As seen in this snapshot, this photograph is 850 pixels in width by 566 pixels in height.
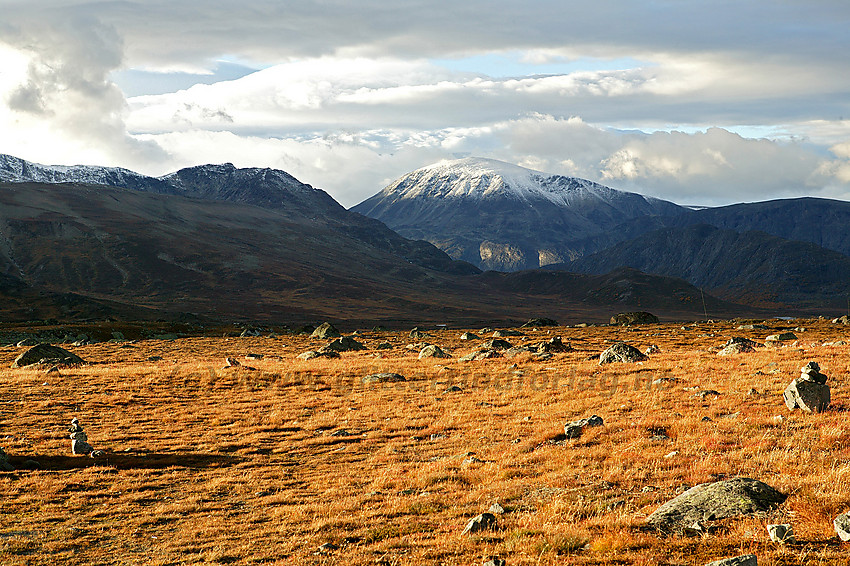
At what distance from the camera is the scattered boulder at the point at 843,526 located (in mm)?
10281

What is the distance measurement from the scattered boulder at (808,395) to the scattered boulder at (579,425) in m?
6.93

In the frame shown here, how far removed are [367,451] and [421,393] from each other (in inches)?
468

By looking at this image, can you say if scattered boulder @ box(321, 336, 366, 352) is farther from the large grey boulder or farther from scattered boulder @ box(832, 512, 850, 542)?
scattered boulder @ box(832, 512, 850, 542)

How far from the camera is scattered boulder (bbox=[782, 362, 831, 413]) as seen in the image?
69.6ft

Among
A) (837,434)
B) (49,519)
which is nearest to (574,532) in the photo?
(837,434)

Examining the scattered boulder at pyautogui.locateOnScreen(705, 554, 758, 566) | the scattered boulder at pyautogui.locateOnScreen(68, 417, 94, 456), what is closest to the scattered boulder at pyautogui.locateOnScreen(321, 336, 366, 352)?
the scattered boulder at pyautogui.locateOnScreen(68, 417, 94, 456)

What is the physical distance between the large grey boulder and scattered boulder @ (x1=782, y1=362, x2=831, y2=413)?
10504mm

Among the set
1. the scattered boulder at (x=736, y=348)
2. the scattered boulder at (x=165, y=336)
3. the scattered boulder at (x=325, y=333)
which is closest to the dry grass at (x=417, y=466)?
the scattered boulder at (x=736, y=348)

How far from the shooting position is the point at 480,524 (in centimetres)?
1293

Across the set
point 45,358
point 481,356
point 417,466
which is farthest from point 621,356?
point 45,358

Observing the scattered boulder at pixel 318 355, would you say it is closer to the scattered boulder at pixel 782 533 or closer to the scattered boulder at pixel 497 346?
the scattered boulder at pixel 497 346

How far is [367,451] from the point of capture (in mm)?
23047

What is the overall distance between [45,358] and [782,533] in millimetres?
55771

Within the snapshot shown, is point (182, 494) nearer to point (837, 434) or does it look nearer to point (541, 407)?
point (541, 407)
